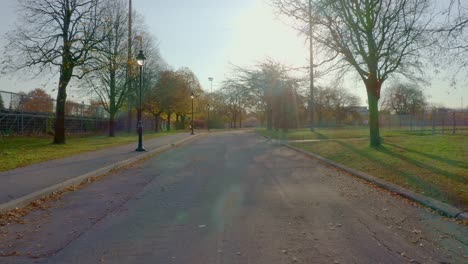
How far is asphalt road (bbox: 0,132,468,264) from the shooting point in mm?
4723

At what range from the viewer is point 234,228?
5.81 m

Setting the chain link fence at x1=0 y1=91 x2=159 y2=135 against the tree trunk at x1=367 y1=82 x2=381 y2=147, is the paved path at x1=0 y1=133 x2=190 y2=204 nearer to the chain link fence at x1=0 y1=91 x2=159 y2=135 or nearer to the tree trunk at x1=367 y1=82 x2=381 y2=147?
the tree trunk at x1=367 y1=82 x2=381 y2=147

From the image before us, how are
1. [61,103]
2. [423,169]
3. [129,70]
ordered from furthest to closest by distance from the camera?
[129,70]
[61,103]
[423,169]

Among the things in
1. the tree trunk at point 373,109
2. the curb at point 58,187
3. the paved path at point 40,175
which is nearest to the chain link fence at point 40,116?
the paved path at point 40,175

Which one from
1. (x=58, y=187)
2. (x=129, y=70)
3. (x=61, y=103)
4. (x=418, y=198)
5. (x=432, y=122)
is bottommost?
(x=58, y=187)

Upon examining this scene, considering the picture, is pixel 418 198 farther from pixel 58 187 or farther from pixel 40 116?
pixel 40 116

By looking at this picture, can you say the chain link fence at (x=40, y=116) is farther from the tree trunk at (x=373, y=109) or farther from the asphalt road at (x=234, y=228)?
the tree trunk at (x=373, y=109)

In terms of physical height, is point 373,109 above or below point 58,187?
above

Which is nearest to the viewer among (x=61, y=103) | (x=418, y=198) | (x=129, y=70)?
(x=418, y=198)

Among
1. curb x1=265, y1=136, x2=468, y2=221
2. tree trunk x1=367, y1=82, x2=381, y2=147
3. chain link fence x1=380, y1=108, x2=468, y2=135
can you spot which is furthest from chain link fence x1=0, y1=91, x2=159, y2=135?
chain link fence x1=380, y1=108, x2=468, y2=135

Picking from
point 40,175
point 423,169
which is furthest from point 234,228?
point 40,175

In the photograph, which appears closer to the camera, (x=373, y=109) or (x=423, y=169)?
(x=423, y=169)

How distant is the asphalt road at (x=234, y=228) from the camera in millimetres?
4723

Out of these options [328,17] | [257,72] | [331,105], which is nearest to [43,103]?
[257,72]
